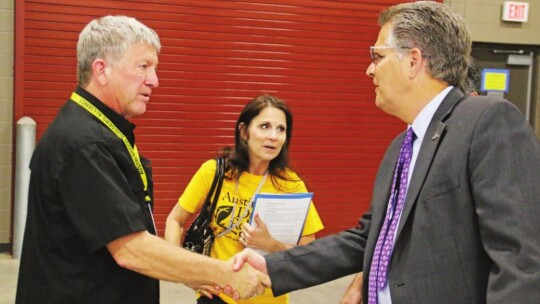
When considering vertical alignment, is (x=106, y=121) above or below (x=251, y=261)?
above

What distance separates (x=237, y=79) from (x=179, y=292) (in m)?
2.52

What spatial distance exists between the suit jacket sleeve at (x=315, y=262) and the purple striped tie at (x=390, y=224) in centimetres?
42

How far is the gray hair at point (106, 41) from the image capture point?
6.91 feet

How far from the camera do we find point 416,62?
1885 mm

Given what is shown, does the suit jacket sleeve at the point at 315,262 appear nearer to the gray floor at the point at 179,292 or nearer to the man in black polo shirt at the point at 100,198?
the man in black polo shirt at the point at 100,198

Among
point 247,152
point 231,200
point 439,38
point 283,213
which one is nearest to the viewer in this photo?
point 439,38

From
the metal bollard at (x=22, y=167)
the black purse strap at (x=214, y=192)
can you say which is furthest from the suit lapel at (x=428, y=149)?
the metal bollard at (x=22, y=167)

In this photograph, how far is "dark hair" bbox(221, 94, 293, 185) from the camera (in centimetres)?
301

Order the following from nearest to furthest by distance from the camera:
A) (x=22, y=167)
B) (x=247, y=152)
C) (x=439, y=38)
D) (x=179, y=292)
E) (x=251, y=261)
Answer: (x=439, y=38)
(x=251, y=261)
(x=247, y=152)
(x=179, y=292)
(x=22, y=167)

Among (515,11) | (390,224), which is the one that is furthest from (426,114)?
(515,11)

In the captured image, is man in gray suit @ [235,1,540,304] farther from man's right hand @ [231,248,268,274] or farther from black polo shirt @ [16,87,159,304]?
black polo shirt @ [16,87,159,304]

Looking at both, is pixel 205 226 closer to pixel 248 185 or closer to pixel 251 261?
pixel 248 185

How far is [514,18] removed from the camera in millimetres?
7359

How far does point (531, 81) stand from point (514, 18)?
0.85m
